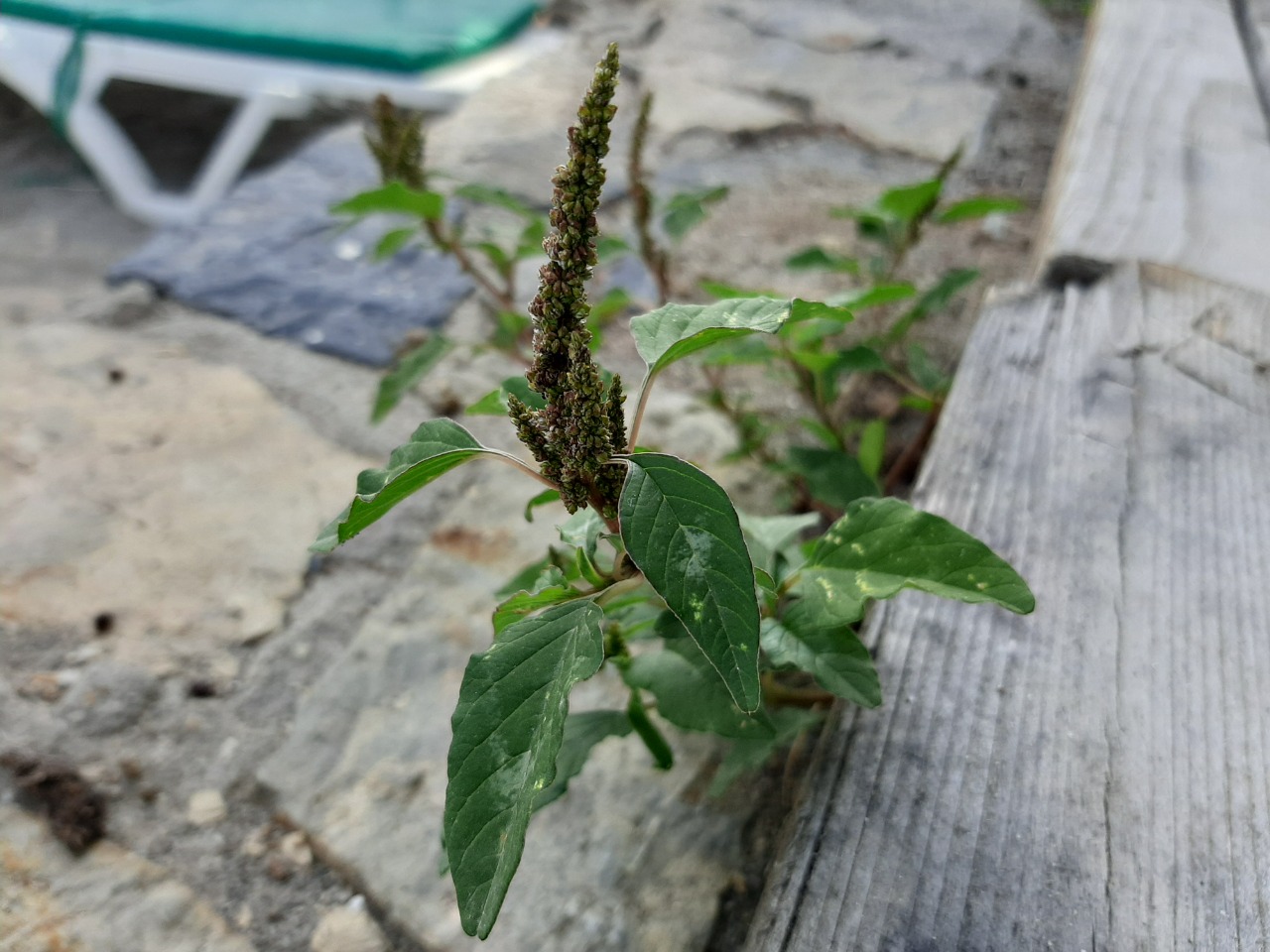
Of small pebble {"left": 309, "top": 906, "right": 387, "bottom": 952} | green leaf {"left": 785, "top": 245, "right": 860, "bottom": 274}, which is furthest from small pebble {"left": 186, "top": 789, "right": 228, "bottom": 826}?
Answer: green leaf {"left": 785, "top": 245, "right": 860, "bottom": 274}

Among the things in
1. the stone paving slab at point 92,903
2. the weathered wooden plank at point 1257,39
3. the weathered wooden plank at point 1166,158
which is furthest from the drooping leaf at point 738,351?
the weathered wooden plank at point 1257,39

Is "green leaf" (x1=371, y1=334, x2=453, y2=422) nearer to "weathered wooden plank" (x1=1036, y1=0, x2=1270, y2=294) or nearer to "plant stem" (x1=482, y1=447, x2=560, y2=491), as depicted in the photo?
"plant stem" (x1=482, y1=447, x2=560, y2=491)

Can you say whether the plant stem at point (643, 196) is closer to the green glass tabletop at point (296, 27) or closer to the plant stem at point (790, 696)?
the plant stem at point (790, 696)

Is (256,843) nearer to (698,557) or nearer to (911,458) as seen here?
(698,557)

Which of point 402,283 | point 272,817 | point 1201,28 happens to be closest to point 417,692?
point 272,817

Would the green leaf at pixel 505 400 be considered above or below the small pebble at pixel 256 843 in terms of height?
above

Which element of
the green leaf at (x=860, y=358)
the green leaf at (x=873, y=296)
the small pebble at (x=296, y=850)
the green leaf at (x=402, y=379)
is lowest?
the small pebble at (x=296, y=850)

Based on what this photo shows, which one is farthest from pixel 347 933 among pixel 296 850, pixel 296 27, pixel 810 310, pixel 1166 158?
pixel 296 27
